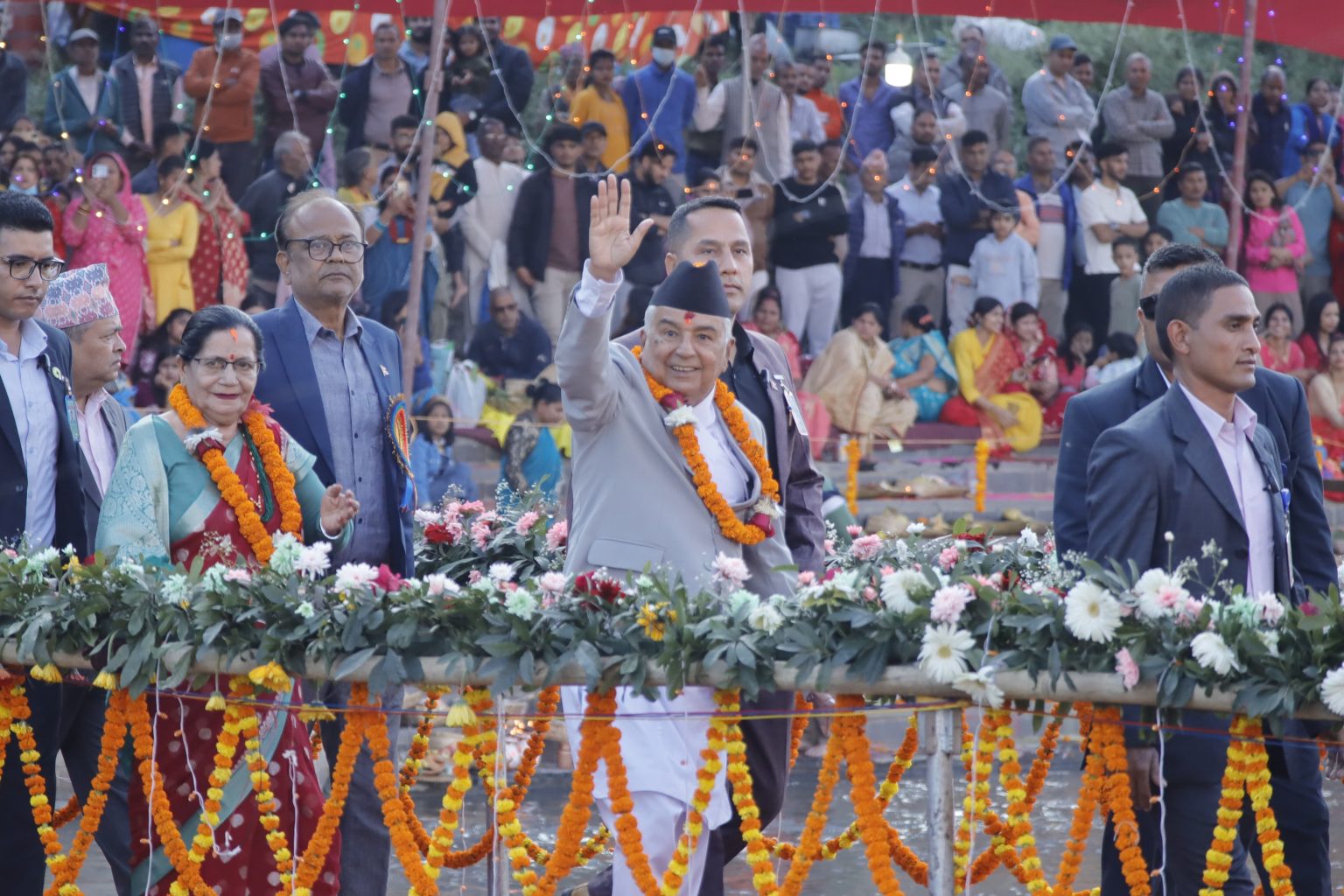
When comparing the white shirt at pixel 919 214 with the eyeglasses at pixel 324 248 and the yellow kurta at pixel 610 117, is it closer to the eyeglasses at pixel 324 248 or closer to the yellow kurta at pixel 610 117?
the yellow kurta at pixel 610 117

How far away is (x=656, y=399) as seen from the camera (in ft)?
13.6

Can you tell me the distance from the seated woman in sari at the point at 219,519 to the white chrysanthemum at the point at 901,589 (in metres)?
1.47

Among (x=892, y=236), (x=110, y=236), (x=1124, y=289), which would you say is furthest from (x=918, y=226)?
(x=110, y=236)

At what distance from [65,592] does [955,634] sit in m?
2.03

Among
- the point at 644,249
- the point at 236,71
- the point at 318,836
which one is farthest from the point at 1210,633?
the point at 236,71

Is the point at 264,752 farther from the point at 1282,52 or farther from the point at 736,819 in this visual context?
the point at 1282,52

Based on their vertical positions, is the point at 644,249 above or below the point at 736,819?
above

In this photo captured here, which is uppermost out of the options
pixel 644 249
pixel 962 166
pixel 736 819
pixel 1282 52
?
pixel 1282 52

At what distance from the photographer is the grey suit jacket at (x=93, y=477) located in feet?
16.0

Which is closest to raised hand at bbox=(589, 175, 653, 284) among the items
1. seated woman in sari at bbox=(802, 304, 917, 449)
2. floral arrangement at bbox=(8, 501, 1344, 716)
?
floral arrangement at bbox=(8, 501, 1344, 716)

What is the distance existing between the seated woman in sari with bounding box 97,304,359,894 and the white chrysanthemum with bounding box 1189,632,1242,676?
2064 millimetres

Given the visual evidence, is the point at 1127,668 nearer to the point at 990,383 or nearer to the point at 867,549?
the point at 867,549

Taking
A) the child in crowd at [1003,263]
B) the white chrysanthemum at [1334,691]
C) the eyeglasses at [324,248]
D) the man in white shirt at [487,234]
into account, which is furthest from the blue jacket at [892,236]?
the white chrysanthemum at [1334,691]

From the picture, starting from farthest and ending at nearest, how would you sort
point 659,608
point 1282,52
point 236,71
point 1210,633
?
point 1282,52 → point 236,71 → point 659,608 → point 1210,633
